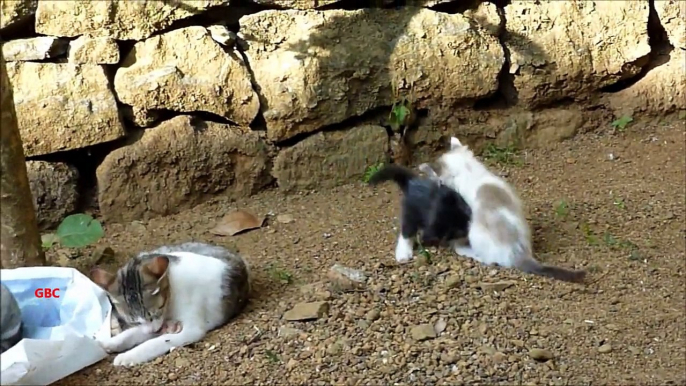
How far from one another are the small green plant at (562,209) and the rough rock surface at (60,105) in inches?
90.7

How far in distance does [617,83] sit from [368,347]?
2.96m

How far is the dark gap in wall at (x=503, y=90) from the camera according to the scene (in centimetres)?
492

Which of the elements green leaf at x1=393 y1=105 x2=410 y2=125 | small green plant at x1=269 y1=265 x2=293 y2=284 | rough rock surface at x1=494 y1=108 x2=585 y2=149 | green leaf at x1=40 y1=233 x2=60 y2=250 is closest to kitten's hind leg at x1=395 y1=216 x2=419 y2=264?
small green plant at x1=269 y1=265 x2=293 y2=284

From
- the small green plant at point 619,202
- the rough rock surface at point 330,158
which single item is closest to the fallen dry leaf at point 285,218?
the rough rock surface at point 330,158

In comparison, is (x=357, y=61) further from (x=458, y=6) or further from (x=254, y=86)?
(x=458, y=6)

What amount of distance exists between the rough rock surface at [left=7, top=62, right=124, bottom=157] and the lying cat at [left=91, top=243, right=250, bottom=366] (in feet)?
4.17

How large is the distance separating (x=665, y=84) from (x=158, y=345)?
11.7 feet

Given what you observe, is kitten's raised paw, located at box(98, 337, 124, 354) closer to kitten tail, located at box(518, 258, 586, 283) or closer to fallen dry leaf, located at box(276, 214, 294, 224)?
fallen dry leaf, located at box(276, 214, 294, 224)

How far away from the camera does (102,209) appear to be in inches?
176

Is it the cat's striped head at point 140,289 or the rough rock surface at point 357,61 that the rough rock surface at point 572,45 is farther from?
the cat's striped head at point 140,289

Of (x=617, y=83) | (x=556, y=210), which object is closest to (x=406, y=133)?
(x=556, y=210)

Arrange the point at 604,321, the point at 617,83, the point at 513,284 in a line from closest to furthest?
the point at 604,321, the point at 513,284, the point at 617,83

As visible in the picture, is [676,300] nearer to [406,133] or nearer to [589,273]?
[589,273]

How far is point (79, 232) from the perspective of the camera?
359 centimetres
